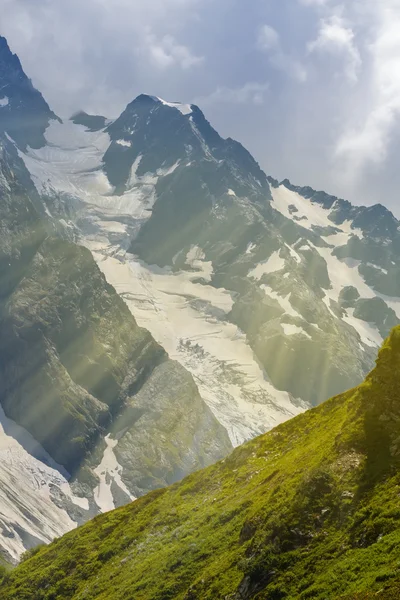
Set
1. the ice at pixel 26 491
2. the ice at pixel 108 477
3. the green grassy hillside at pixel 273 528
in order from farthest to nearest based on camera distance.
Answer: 1. the ice at pixel 108 477
2. the ice at pixel 26 491
3. the green grassy hillside at pixel 273 528

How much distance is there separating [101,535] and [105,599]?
1084cm

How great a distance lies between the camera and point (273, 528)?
1050 inches

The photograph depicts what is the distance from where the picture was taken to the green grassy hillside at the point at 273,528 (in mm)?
22906

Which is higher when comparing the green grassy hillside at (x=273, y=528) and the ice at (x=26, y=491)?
the green grassy hillside at (x=273, y=528)

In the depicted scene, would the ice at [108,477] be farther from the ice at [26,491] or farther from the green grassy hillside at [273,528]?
the green grassy hillside at [273,528]

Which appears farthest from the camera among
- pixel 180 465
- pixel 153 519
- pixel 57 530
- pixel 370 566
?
pixel 180 465

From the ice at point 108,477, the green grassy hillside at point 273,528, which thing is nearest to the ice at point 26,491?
the ice at point 108,477

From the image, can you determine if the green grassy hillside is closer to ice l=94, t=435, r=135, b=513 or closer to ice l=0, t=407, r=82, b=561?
ice l=0, t=407, r=82, b=561

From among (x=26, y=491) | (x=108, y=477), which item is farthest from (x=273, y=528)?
(x=108, y=477)

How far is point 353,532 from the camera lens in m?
23.7

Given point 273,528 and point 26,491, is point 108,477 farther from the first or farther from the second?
point 273,528

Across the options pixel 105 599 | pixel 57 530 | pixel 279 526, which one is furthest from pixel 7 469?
pixel 279 526

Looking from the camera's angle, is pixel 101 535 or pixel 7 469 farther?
pixel 7 469

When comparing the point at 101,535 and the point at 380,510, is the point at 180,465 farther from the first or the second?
the point at 380,510
